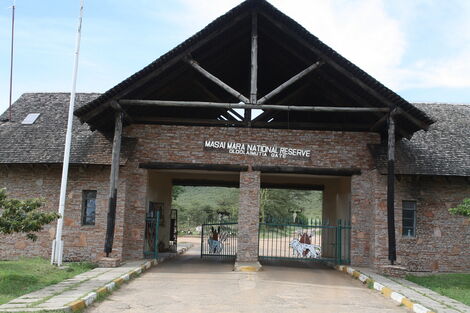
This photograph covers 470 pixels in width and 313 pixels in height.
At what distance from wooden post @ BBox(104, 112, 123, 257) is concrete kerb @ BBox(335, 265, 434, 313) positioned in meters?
7.24

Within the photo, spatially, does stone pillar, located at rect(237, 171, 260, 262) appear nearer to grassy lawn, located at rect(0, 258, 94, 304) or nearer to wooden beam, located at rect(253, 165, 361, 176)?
wooden beam, located at rect(253, 165, 361, 176)

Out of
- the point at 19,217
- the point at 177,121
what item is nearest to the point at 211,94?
the point at 177,121

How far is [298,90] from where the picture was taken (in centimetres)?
1827

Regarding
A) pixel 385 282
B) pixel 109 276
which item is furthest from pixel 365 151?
pixel 109 276

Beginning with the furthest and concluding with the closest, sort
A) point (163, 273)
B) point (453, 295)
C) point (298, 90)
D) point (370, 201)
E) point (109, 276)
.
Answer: point (298, 90) < point (370, 201) < point (163, 273) < point (109, 276) < point (453, 295)

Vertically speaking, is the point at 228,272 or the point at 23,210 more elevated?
the point at 23,210

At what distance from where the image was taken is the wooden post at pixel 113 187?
15328mm

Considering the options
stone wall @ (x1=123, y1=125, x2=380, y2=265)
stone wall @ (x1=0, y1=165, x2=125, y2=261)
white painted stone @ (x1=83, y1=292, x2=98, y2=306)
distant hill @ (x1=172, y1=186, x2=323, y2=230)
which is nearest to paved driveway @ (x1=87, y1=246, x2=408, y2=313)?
white painted stone @ (x1=83, y1=292, x2=98, y2=306)

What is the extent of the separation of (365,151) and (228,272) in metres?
6.27

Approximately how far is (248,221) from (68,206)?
6.02 m

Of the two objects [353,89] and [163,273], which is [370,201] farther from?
[163,273]

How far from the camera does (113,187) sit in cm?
1560

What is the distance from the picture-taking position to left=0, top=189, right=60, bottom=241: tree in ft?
37.1

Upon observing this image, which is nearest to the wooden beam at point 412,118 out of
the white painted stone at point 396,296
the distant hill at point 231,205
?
the white painted stone at point 396,296
